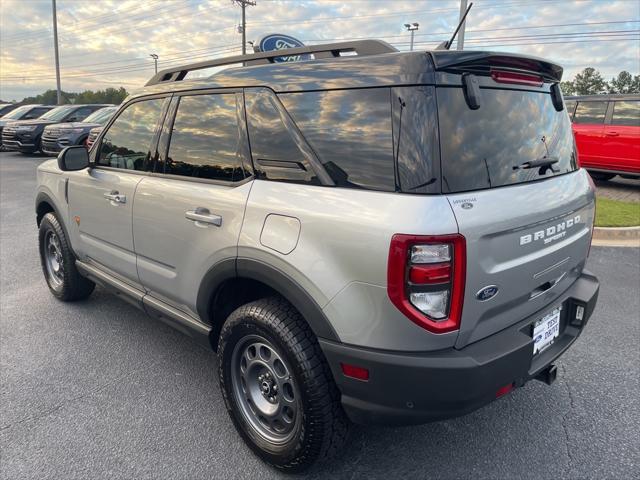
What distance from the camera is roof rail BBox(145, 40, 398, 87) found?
85.0 inches

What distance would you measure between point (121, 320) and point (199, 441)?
5.94 feet

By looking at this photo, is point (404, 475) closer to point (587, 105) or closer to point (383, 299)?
point (383, 299)

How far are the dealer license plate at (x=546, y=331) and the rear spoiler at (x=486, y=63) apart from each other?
1186mm

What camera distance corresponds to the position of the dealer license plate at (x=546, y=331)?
87.6 inches

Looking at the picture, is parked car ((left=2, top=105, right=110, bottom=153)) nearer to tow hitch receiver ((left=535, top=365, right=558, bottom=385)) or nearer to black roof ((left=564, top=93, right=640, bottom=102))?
black roof ((left=564, top=93, right=640, bottom=102))

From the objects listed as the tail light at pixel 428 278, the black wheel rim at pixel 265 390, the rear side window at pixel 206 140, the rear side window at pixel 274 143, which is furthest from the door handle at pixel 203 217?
the tail light at pixel 428 278

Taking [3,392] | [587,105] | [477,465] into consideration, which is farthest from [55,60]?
[477,465]

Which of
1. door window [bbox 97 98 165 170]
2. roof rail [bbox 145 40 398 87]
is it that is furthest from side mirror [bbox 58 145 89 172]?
roof rail [bbox 145 40 398 87]

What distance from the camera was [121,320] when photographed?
3957mm

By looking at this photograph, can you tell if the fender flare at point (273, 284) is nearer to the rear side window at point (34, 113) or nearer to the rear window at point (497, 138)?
the rear window at point (497, 138)

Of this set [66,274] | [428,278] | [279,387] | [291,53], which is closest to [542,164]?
[428,278]

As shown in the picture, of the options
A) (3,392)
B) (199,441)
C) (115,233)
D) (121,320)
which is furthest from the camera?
(121,320)

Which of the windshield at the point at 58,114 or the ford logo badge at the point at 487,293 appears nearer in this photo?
the ford logo badge at the point at 487,293

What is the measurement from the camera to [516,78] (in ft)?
7.21
